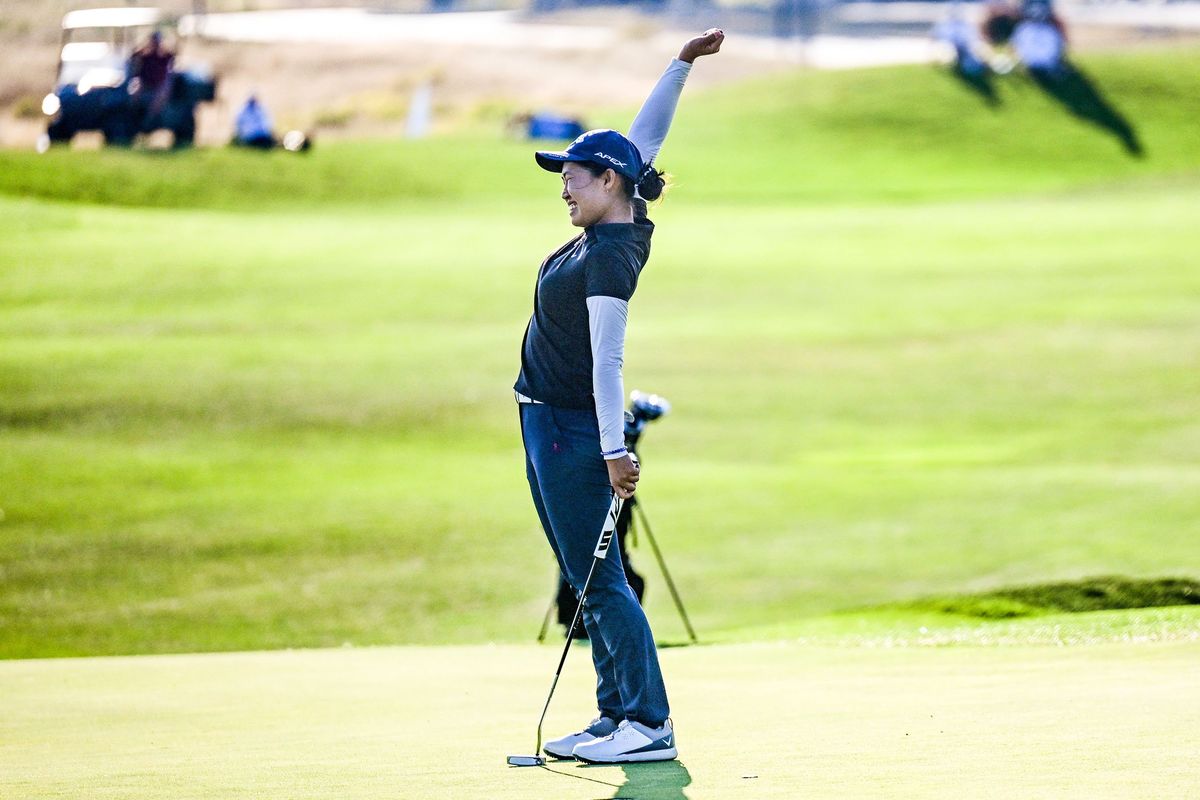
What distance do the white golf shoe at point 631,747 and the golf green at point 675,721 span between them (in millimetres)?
55

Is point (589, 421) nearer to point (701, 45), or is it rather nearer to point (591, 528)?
point (591, 528)

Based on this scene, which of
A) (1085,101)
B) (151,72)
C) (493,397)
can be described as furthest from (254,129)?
(1085,101)

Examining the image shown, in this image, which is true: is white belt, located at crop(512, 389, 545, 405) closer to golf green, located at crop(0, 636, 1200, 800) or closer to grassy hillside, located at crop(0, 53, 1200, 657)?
golf green, located at crop(0, 636, 1200, 800)

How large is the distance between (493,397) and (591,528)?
45.4 feet

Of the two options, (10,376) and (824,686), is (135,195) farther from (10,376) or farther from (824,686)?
(824,686)

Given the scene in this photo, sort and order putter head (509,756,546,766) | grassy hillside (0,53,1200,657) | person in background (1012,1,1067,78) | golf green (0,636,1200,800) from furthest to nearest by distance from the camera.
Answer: person in background (1012,1,1067,78) < grassy hillside (0,53,1200,657) < putter head (509,756,546,766) < golf green (0,636,1200,800)

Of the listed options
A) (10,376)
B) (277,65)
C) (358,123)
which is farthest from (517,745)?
(277,65)

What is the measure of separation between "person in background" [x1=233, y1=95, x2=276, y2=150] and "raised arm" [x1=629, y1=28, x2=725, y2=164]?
32.6 metres

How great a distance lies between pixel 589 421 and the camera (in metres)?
5.18

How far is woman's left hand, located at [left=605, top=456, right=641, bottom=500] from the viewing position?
5.00m

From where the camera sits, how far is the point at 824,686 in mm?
6395

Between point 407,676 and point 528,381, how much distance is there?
2.43m

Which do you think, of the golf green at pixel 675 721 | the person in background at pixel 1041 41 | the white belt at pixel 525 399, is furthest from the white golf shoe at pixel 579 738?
the person in background at pixel 1041 41

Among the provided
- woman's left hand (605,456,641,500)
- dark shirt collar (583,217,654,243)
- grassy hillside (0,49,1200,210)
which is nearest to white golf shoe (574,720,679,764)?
woman's left hand (605,456,641,500)
